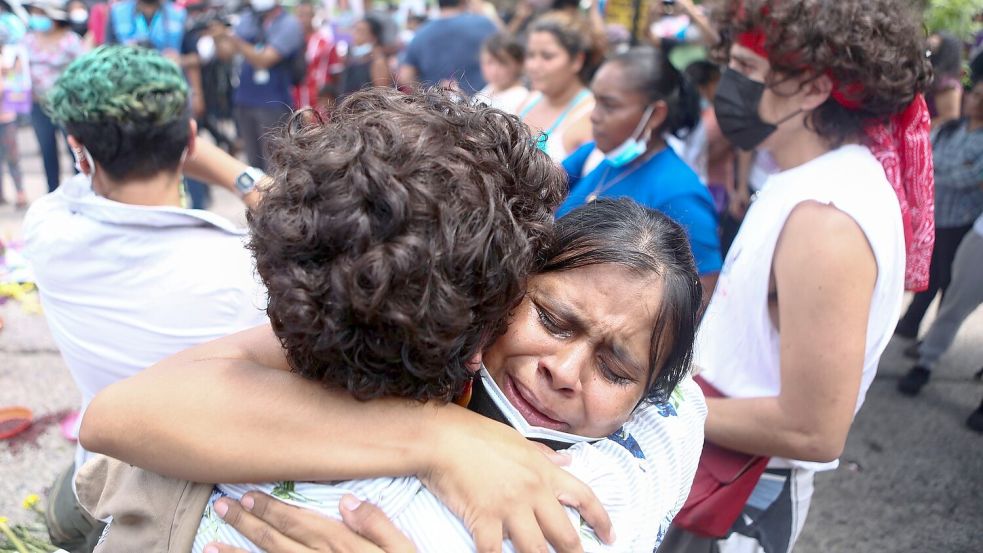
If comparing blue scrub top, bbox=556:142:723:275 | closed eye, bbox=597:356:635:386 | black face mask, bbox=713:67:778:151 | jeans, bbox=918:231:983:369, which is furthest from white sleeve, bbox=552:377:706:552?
jeans, bbox=918:231:983:369

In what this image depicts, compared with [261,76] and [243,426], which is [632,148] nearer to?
[243,426]

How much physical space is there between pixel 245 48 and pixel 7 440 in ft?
15.6

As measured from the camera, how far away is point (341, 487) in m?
1.06

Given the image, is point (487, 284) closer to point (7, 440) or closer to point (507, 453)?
point (507, 453)

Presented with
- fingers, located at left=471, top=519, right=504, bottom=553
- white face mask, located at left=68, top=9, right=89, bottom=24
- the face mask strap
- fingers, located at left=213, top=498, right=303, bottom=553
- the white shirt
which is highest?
fingers, located at left=471, top=519, right=504, bottom=553

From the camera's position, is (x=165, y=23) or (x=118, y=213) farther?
(x=165, y=23)

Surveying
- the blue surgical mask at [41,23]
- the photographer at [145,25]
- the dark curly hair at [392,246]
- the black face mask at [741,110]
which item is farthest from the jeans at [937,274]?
the blue surgical mask at [41,23]

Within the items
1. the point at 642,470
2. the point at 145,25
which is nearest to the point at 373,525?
the point at 642,470

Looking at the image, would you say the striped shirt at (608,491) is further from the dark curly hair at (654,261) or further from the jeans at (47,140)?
the jeans at (47,140)

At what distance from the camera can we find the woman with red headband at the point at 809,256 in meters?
1.66

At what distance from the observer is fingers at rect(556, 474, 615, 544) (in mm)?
1077

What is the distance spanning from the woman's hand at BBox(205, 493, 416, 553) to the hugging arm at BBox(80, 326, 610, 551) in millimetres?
47

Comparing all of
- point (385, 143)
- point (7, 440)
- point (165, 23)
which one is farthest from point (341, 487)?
point (165, 23)

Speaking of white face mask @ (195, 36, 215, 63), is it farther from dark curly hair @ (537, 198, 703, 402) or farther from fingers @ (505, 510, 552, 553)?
fingers @ (505, 510, 552, 553)
